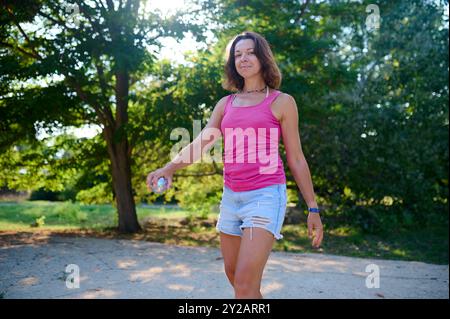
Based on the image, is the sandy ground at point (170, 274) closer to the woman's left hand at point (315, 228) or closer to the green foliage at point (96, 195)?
the woman's left hand at point (315, 228)

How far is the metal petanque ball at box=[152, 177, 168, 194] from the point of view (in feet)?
8.02

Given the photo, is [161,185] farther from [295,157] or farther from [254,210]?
[295,157]

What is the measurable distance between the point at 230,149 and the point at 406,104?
10.3 metres

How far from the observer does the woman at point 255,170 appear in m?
2.40

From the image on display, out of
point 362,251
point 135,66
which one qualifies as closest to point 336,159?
point 362,251

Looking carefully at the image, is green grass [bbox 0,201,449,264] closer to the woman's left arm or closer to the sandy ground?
the sandy ground

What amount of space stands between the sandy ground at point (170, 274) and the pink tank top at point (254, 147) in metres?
1.77

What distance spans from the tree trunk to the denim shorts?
20.7ft

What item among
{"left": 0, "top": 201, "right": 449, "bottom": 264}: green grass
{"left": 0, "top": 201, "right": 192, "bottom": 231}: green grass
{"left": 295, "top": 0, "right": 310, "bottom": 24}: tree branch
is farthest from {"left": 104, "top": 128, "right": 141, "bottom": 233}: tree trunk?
{"left": 295, "top": 0, "right": 310, "bottom": 24}: tree branch

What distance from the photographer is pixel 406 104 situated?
11742 mm

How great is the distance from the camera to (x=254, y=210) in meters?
2.44

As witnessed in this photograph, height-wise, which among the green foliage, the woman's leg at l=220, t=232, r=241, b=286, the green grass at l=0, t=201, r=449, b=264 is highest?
the woman's leg at l=220, t=232, r=241, b=286

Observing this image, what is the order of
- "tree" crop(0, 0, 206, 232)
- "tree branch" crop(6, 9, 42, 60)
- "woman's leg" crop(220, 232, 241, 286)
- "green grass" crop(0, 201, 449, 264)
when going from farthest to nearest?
"green grass" crop(0, 201, 449, 264)
"tree" crop(0, 0, 206, 232)
"tree branch" crop(6, 9, 42, 60)
"woman's leg" crop(220, 232, 241, 286)
